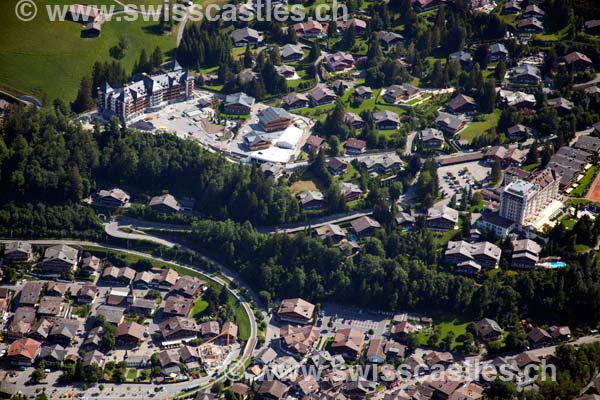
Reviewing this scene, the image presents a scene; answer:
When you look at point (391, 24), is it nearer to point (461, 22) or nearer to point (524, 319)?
point (461, 22)

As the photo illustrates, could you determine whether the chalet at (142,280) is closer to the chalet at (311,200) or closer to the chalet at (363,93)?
the chalet at (311,200)

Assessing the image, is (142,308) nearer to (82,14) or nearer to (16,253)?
(16,253)

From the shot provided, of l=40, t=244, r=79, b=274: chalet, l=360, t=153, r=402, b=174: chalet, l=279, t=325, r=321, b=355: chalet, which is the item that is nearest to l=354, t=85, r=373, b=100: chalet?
l=360, t=153, r=402, b=174: chalet

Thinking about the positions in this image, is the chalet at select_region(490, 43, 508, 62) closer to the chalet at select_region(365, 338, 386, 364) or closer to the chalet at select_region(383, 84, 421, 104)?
the chalet at select_region(383, 84, 421, 104)

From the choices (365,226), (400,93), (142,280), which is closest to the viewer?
(142,280)

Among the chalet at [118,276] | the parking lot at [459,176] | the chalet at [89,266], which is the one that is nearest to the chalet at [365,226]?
the parking lot at [459,176]

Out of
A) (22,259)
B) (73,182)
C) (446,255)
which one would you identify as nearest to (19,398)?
(22,259)

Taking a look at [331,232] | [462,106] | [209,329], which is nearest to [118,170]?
[331,232]
